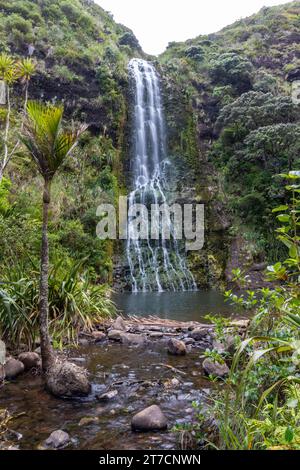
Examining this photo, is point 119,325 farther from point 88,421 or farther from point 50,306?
point 88,421

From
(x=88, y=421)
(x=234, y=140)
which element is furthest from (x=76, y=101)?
(x=88, y=421)

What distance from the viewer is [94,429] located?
314cm

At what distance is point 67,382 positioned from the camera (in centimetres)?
388

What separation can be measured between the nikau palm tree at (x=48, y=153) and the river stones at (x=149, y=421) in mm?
949

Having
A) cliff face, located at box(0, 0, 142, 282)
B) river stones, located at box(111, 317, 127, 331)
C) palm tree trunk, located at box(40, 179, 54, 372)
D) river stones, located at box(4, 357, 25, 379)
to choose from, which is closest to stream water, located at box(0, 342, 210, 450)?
river stones, located at box(4, 357, 25, 379)

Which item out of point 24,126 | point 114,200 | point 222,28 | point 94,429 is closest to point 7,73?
point 114,200

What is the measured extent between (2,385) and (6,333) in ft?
4.02

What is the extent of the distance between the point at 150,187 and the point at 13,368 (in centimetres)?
1653

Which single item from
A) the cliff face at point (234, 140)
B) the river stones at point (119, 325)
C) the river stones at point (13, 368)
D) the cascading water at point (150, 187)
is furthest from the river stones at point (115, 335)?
the cliff face at point (234, 140)

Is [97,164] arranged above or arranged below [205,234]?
above

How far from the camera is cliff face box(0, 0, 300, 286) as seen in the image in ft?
56.4

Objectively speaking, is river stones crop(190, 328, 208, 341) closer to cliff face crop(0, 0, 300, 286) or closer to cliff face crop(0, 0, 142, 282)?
cliff face crop(0, 0, 142, 282)
